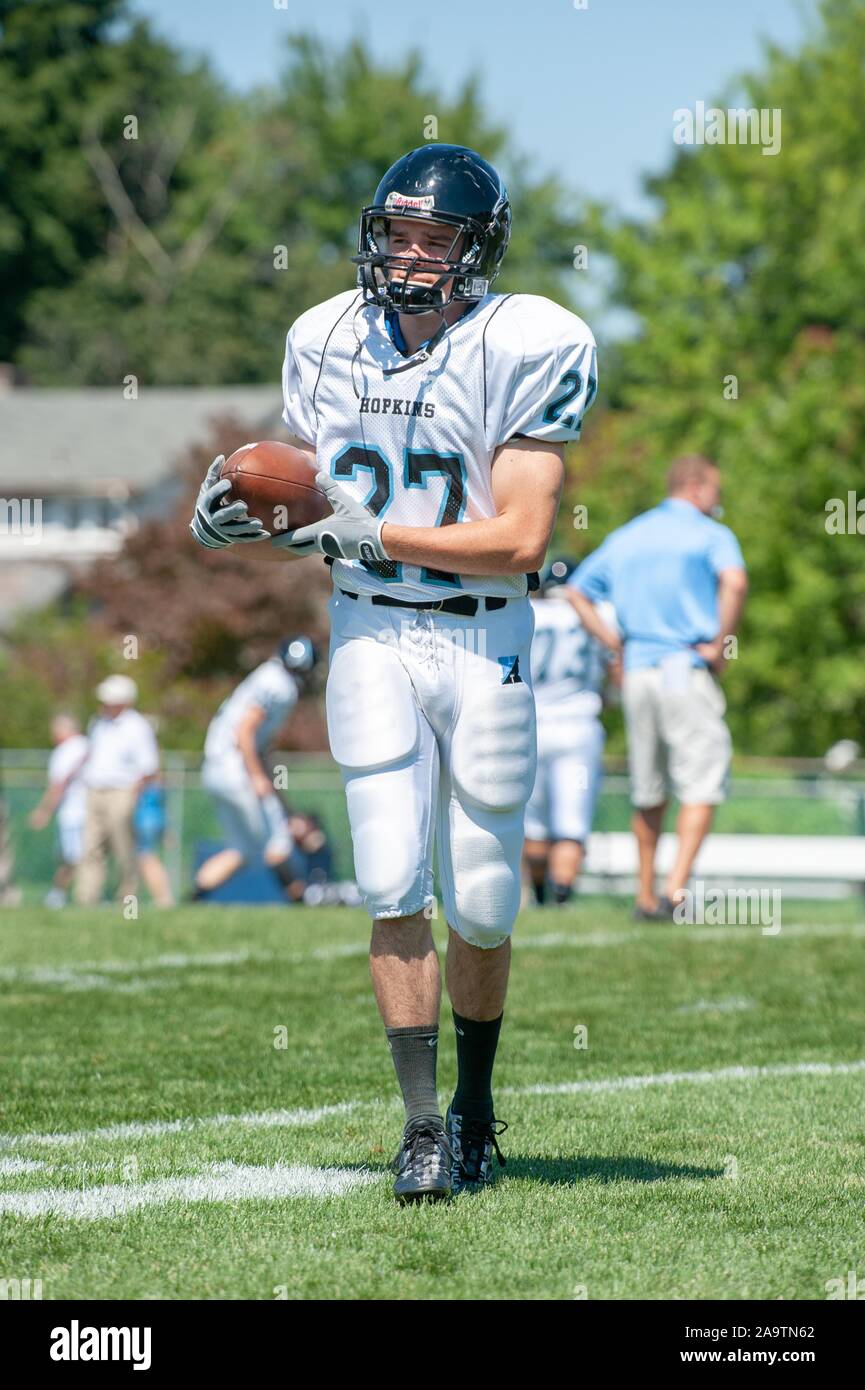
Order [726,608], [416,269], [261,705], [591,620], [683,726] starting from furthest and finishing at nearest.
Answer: [261,705], [591,620], [683,726], [726,608], [416,269]

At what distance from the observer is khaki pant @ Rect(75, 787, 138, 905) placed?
13398mm

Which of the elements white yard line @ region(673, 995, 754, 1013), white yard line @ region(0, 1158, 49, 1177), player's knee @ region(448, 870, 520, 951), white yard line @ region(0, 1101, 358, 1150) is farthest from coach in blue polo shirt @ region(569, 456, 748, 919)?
white yard line @ region(0, 1158, 49, 1177)

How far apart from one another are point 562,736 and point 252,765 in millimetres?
1882

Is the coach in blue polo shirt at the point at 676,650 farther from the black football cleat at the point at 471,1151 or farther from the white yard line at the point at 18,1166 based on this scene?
A: the white yard line at the point at 18,1166

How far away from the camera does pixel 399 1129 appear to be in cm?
421

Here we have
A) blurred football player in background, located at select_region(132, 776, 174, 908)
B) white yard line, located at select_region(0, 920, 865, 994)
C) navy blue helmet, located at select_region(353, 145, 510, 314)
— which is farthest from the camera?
blurred football player in background, located at select_region(132, 776, 174, 908)

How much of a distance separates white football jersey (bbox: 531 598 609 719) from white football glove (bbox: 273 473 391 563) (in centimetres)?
631

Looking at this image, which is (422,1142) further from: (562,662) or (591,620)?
(562,662)

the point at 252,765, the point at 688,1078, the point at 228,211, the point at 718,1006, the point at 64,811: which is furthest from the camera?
the point at 228,211

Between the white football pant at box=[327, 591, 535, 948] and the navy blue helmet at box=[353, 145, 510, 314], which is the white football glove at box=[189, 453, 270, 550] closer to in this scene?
the white football pant at box=[327, 591, 535, 948]

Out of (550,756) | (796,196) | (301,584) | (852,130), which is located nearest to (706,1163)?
(550,756)

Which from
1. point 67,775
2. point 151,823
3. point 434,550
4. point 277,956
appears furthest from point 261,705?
point 434,550

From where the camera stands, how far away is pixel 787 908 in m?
13.4

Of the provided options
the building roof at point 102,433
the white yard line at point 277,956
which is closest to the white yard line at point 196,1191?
the white yard line at point 277,956
